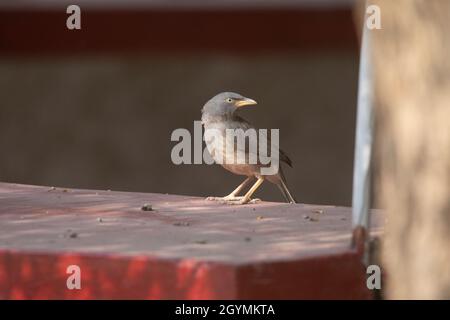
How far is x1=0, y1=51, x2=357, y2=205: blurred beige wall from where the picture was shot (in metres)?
12.1

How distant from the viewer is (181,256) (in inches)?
192

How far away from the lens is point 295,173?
12.2 meters

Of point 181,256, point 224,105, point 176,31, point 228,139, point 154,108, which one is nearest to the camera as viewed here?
point 181,256

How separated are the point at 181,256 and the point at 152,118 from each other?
→ 7.59 m

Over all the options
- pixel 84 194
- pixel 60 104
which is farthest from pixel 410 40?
pixel 60 104

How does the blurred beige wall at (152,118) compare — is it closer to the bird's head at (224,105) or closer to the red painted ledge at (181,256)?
the bird's head at (224,105)

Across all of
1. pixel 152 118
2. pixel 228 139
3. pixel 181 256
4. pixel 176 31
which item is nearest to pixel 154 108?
pixel 152 118

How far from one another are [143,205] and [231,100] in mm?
1083

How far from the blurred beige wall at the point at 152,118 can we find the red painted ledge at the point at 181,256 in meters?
6.01

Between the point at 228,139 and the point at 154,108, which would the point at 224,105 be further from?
the point at 154,108

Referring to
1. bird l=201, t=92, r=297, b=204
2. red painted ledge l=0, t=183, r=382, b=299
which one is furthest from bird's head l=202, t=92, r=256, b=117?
red painted ledge l=0, t=183, r=382, b=299

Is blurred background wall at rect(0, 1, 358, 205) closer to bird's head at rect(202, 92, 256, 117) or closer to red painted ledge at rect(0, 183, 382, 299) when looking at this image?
bird's head at rect(202, 92, 256, 117)

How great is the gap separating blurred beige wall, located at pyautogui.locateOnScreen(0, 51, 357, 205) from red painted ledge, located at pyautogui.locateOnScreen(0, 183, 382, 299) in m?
6.01

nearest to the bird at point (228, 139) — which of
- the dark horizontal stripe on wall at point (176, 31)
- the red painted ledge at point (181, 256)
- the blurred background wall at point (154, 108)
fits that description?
the red painted ledge at point (181, 256)
